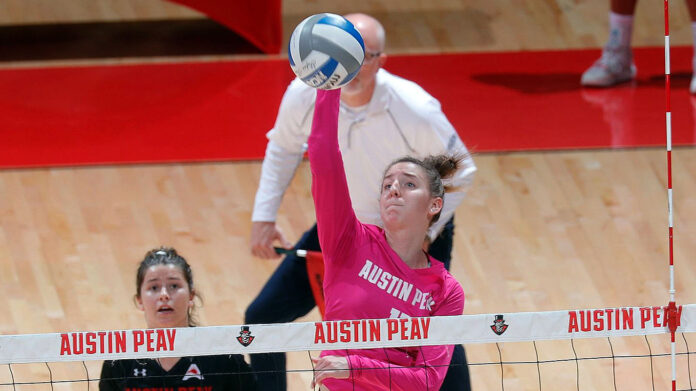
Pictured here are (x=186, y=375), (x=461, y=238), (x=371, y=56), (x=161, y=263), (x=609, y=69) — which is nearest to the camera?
(x=186, y=375)

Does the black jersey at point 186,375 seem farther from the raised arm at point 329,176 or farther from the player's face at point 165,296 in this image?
the raised arm at point 329,176

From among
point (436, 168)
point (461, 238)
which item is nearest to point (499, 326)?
point (436, 168)

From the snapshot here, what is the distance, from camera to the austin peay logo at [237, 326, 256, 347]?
3396mm

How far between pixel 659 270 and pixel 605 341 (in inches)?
24.6

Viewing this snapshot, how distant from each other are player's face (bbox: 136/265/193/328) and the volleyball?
1.09m

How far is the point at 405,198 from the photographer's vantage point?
357cm

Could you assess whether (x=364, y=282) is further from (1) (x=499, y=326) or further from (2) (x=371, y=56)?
(2) (x=371, y=56)

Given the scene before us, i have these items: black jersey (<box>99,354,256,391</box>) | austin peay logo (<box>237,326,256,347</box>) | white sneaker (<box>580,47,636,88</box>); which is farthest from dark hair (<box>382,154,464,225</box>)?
white sneaker (<box>580,47,636,88</box>)

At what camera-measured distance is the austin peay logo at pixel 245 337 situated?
134 inches

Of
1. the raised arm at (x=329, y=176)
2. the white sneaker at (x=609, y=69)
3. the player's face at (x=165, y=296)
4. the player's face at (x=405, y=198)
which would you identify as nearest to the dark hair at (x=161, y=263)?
the player's face at (x=165, y=296)

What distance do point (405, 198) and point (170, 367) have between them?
1.11m

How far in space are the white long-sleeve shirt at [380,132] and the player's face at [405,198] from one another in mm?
818

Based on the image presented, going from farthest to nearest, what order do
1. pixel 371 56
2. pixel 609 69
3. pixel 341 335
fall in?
1. pixel 609 69
2. pixel 371 56
3. pixel 341 335

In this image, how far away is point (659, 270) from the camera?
566cm
